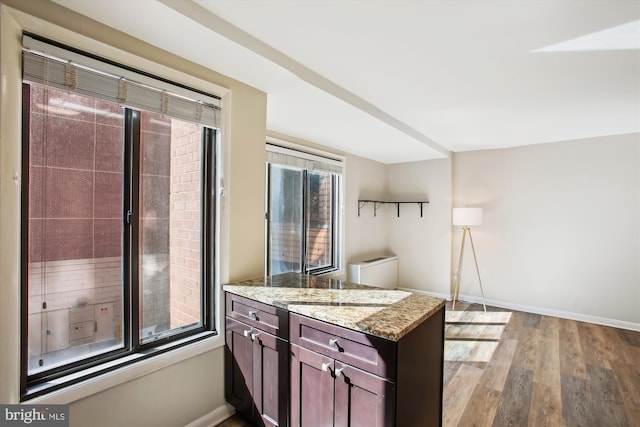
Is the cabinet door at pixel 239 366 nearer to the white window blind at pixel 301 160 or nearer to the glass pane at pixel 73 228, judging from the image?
the glass pane at pixel 73 228

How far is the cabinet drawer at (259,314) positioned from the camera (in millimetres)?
1721

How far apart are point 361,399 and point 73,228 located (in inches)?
64.0

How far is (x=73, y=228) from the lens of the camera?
60.5 inches

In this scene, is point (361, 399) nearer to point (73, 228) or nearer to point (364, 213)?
point (73, 228)

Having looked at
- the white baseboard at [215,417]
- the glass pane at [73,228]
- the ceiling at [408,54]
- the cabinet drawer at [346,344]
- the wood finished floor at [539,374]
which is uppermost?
the ceiling at [408,54]

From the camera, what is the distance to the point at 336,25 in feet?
5.24

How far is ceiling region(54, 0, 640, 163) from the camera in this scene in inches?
57.1

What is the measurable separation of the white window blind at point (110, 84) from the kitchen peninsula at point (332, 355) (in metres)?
1.14

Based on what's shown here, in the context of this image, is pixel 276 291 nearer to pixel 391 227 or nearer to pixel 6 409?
pixel 6 409

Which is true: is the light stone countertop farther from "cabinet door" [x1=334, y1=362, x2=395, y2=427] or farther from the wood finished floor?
the wood finished floor

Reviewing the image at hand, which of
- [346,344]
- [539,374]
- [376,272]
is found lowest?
[539,374]

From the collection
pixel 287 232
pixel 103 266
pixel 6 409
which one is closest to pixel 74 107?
pixel 103 266

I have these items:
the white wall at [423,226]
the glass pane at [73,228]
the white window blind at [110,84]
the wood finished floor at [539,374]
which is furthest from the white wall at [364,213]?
the glass pane at [73,228]

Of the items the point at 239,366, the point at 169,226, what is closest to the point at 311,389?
the point at 239,366
